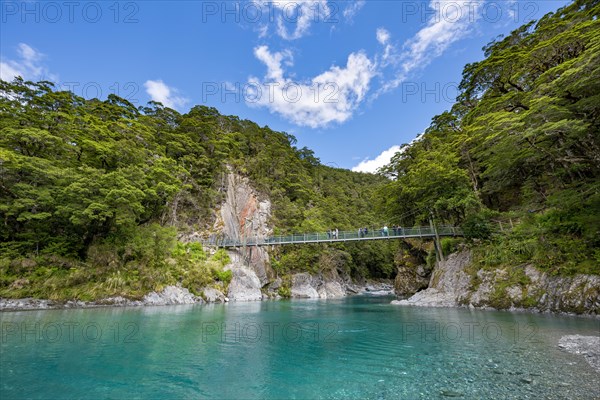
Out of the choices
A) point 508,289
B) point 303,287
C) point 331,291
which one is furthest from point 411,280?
point 508,289

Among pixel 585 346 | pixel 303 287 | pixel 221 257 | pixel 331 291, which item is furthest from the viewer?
pixel 331 291

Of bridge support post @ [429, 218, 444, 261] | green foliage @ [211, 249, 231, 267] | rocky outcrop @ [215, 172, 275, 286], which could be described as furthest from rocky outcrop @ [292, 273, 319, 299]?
bridge support post @ [429, 218, 444, 261]

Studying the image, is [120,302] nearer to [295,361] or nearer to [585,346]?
[295,361]

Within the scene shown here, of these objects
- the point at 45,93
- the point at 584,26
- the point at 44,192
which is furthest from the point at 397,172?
the point at 45,93

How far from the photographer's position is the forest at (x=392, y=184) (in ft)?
33.2

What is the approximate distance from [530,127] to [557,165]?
6.31 m

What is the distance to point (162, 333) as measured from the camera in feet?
27.6

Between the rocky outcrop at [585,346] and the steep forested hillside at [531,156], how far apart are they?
16.8 feet

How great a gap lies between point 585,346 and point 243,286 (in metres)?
20.4

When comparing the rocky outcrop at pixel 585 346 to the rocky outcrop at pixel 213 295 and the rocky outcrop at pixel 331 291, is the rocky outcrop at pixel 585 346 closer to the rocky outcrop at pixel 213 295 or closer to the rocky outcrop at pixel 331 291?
the rocky outcrop at pixel 213 295

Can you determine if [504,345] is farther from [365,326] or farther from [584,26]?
[584,26]

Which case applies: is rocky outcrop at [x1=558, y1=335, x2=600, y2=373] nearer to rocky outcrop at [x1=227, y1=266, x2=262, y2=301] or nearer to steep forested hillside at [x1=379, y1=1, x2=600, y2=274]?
steep forested hillside at [x1=379, y1=1, x2=600, y2=274]

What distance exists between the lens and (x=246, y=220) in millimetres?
29016

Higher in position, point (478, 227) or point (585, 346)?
point (478, 227)
